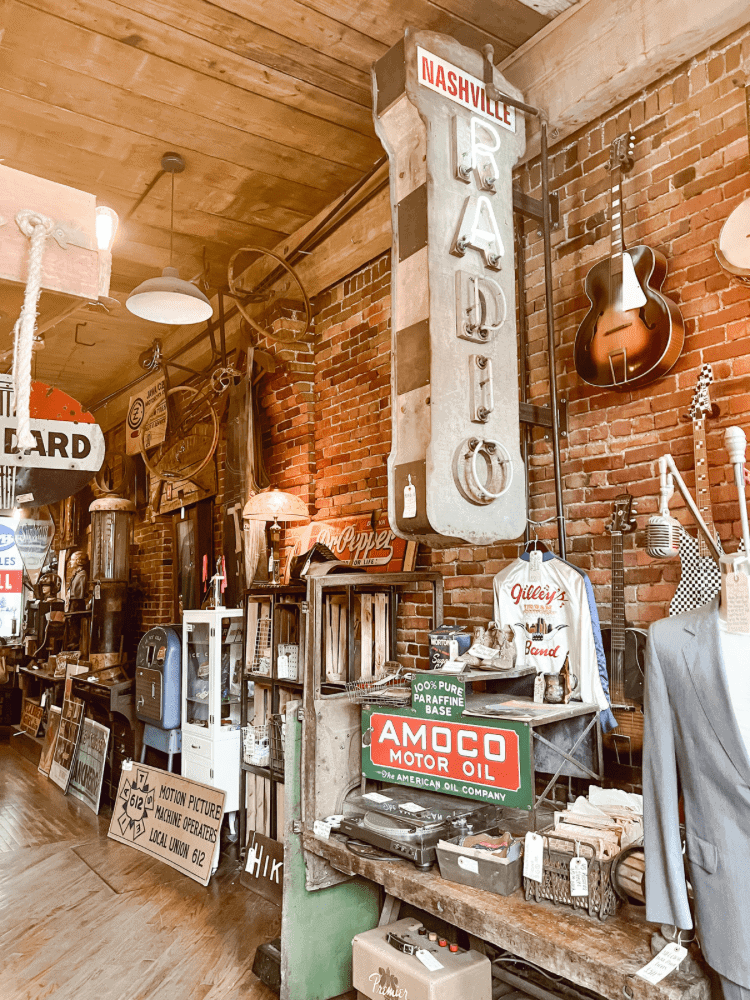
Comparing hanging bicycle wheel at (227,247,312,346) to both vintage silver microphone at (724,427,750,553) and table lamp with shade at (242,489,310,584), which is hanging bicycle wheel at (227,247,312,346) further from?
vintage silver microphone at (724,427,750,553)

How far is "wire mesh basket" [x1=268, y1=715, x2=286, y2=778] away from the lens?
3.90 meters

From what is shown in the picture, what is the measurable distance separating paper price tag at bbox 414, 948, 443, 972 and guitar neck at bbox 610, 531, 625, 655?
3.83 ft

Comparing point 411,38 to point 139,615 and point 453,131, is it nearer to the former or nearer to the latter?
point 453,131

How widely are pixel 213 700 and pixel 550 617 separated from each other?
2.55m

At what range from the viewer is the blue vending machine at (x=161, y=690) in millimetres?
5074

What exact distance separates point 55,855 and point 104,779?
1.10m

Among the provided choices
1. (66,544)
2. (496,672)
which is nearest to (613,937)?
(496,672)

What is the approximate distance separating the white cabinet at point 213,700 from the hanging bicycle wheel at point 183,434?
1.66 metres

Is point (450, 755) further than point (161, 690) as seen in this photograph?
No

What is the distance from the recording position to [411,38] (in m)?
2.68

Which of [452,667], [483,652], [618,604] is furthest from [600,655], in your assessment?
[452,667]

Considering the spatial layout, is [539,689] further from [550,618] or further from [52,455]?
[52,455]

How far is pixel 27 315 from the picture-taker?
3.95ft

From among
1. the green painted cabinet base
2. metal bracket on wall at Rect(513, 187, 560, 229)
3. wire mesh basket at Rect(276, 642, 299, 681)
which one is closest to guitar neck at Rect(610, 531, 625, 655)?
the green painted cabinet base
